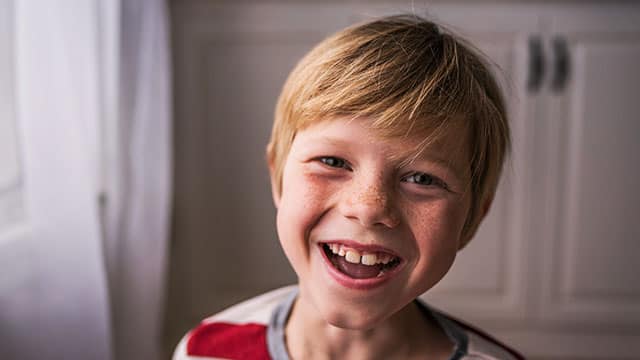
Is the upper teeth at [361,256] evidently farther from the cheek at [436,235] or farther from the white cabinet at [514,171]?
the white cabinet at [514,171]

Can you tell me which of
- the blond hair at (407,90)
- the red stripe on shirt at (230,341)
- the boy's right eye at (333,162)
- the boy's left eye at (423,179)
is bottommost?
the red stripe on shirt at (230,341)

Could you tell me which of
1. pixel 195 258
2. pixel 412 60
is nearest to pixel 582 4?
pixel 195 258

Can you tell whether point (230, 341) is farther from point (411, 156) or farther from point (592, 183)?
point (592, 183)

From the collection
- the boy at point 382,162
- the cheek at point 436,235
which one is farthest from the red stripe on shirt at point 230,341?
the cheek at point 436,235

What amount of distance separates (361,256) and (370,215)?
5 centimetres

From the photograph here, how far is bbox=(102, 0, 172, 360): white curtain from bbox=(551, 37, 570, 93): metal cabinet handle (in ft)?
3.07

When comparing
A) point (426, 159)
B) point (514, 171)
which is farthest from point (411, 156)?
point (514, 171)

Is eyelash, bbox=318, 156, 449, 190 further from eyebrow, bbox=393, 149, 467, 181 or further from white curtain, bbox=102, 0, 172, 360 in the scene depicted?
white curtain, bbox=102, 0, 172, 360

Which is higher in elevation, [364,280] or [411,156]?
[411,156]

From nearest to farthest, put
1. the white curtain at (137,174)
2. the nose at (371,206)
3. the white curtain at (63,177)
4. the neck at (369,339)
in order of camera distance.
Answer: the nose at (371,206), the neck at (369,339), the white curtain at (63,177), the white curtain at (137,174)

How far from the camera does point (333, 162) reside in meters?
0.72

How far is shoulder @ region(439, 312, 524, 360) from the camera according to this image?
2.70 ft

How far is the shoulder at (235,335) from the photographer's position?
87 cm

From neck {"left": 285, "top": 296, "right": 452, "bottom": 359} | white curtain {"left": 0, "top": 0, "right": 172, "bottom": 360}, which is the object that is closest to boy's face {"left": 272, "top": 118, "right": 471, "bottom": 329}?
neck {"left": 285, "top": 296, "right": 452, "bottom": 359}
